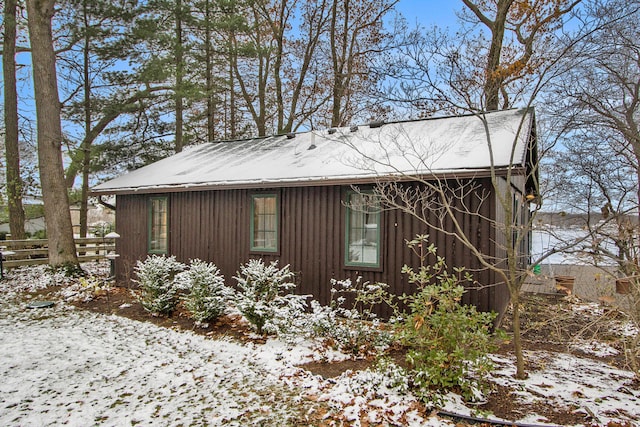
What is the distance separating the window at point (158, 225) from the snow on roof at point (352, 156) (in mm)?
535

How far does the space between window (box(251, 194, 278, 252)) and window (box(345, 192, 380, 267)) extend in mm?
1504

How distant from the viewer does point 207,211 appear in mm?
8031

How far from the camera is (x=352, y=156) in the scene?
713cm

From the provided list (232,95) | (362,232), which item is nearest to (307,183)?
(362,232)

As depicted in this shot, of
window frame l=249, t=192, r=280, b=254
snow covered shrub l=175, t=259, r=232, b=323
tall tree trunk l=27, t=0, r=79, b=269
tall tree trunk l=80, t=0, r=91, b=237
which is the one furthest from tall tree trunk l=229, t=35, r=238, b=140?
snow covered shrub l=175, t=259, r=232, b=323

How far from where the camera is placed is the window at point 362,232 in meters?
6.29

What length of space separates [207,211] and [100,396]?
15.2ft

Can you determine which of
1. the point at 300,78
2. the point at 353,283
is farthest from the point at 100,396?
the point at 300,78

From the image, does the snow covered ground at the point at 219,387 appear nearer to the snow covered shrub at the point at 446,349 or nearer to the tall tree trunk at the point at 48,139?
the snow covered shrub at the point at 446,349

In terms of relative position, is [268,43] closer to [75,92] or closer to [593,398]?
[75,92]

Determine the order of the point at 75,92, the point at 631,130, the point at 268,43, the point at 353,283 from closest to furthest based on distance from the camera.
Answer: the point at 353,283 → the point at 631,130 → the point at 75,92 → the point at 268,43

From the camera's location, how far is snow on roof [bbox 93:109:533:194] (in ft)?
19.3

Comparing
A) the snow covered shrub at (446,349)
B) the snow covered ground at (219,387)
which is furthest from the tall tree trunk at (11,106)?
the snow covered shrub at (446,349)

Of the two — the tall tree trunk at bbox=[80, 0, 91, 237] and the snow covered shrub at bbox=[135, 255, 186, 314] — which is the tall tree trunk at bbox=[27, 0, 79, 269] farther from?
the snow covered shrub at bbox=[135, 255, 186, 314]
